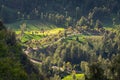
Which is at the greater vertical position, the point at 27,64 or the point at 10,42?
the point at 10,42

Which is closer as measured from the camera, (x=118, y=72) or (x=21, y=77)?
(x=118, y=72)

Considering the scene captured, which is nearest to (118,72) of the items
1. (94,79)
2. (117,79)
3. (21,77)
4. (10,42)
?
(117,79)

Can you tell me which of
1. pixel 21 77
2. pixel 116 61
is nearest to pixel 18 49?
pixel 21 77

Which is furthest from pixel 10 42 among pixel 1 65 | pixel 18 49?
pixel 1 65

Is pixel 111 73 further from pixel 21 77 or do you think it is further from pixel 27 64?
pixel 27 64

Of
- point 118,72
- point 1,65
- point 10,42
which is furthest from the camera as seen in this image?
point 10,42

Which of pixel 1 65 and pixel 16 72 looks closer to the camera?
pixel 1 65

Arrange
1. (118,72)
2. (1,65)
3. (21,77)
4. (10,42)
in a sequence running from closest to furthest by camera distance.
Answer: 1. (1,65)
2. (118,72)
3. (21,77)
4. (10,42)

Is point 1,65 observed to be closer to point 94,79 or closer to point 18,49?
point 94,79
